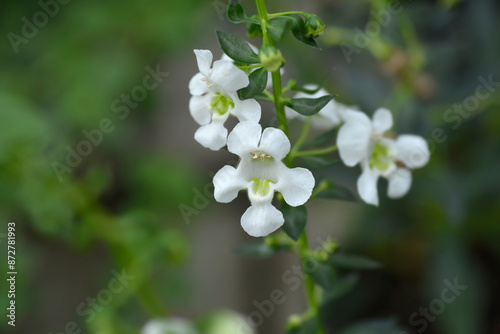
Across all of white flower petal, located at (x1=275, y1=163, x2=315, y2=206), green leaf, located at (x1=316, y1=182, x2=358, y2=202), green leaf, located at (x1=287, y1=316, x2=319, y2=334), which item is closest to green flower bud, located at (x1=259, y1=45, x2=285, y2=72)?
white flower petal, located at (x1=275, y1=163, x2=315, y2=206)

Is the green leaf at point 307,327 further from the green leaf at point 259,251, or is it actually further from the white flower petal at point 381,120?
the white flower petal at point 381,120

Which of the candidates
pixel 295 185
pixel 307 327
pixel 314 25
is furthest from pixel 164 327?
pixel 314 25

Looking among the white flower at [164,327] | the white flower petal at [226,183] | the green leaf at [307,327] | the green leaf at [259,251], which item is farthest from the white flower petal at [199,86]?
the white flower at [164,327]

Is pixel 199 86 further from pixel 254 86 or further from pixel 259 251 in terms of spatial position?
pixel 259 251

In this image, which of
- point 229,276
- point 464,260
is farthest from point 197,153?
point 464,260

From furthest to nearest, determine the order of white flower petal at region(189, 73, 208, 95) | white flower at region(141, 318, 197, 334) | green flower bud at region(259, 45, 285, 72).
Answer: white flower at region(141, 318, 197, 334) → white flower petal at region(189, 73, 208, 95) → green flower bud at region(259, 45, 285, 72)

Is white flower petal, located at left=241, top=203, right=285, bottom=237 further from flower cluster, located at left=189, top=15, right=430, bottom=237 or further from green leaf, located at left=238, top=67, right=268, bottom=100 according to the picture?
green leaf, located at left=238, top=67, right=268, bottom=100
